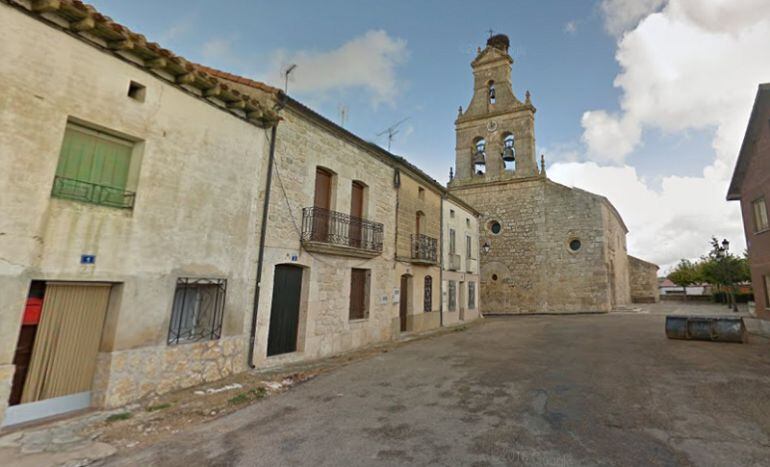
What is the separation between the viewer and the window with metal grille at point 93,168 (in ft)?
16.6

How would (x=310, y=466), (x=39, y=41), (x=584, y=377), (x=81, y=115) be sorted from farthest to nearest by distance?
(x=584, y=377), (x=81, y=115), (x=39, y=41), (x=310, y=466)

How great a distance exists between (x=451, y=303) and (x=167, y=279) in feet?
42.4

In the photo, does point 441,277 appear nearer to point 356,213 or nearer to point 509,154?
point 356,213

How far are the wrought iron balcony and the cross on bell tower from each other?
21796 millimetres

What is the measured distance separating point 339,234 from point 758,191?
13837mm

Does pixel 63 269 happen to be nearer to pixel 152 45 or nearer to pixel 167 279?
pixel 167 279

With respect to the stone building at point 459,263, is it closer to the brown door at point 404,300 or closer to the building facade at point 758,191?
the brown door at point 404,300

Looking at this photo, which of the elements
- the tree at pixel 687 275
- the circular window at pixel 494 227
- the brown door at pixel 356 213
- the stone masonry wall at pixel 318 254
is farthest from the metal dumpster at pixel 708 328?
the tree at pixel 687 275

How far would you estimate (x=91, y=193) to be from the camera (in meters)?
5.25

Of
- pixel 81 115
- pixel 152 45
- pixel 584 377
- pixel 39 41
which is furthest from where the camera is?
pixel 584 377

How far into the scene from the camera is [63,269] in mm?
4852

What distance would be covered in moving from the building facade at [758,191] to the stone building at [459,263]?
10367 mm

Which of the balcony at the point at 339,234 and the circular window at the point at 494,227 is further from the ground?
the circular window at the point at 494,227

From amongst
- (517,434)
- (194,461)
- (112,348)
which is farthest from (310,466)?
(112,348)
